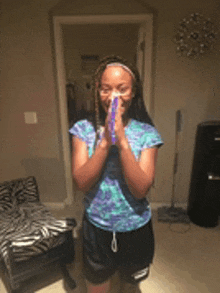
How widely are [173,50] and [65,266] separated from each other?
230 centimetres

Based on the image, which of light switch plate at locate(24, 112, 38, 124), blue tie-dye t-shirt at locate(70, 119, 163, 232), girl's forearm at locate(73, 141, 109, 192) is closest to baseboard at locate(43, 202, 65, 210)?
light switch plate at locate(24, 112, 38, 124)

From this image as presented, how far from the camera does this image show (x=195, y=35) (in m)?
2.18

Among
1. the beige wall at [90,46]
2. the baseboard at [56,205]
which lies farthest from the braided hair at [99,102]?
the beige wall at [90,46]

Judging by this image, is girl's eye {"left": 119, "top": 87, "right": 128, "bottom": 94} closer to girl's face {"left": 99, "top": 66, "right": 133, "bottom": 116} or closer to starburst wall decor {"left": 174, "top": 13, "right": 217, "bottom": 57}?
girl's face {"left": 99, "top": 66, "right": 133, "bottom": 116}

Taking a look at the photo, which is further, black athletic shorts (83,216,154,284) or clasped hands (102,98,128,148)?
black athletic shorts (83,216,154,284)

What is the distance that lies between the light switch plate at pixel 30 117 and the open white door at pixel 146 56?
4.16 feet

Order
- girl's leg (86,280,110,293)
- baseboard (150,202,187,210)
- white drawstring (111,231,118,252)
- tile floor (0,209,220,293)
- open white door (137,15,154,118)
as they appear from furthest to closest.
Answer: baseboard (150,202,187,210), open white door (137,15,154,118), tile floor (0,209,220,293), girl's leg (86,280,110,293), white drawstring (111,231,118,252)

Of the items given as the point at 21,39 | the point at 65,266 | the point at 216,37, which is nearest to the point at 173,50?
the point at 216,37

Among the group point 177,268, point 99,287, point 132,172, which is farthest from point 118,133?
point 177,268

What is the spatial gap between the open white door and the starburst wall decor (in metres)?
0.27

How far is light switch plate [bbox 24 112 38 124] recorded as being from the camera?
2.55 m

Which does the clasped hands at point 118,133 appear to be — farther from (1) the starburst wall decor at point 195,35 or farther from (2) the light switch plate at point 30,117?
(2) the light switch plate at point 30,117

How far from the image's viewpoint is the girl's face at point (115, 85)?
0.86m

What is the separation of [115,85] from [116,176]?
1.18ft
